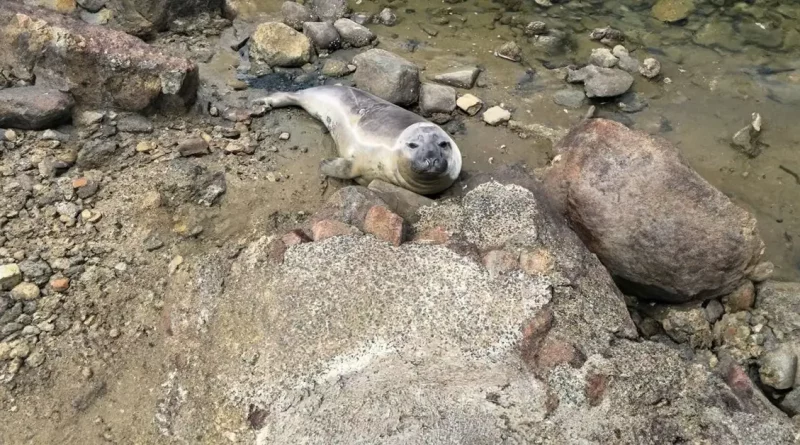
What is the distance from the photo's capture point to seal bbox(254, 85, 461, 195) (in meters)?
3.48

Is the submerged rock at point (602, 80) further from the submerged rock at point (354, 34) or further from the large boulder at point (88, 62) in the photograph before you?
the large boulder at point (88, 62)

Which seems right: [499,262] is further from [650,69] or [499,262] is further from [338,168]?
[650,69]

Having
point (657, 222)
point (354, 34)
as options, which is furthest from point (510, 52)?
point (657, 222)

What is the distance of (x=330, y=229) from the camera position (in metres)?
2.69

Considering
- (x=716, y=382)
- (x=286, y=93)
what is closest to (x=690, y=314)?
(x=716, y=382)

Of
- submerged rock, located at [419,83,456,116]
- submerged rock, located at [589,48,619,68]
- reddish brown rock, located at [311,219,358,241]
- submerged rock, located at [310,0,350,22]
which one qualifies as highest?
reddish brown rock, located at [311,219,358,241]

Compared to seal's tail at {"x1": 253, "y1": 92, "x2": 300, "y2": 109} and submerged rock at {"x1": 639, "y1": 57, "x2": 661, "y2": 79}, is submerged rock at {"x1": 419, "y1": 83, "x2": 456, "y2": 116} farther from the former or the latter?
submerged rock at {"x1": 639, "y1": 57, "x2": 661, "y2": 79}

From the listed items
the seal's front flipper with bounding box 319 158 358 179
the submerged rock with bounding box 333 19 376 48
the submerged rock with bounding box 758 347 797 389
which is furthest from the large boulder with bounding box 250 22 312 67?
the submerged rock with bounding box 758 347 797 389

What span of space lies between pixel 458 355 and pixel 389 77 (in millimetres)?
2418

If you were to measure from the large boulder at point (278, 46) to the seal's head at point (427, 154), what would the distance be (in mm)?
1308

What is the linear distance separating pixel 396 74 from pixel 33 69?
2205 millimetres

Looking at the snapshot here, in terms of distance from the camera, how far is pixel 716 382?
7.23 feet

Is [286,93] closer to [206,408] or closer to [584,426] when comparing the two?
[206,408]

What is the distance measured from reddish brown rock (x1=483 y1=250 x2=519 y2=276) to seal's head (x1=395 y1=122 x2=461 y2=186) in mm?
966
